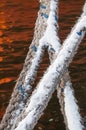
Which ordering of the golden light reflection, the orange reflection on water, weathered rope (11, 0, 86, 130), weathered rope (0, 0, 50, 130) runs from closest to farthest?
weathered rope (11, 0, 86, 130) < weathered rope (0, 0, 50, 130) < the orange reflection on water < the golden light reflection

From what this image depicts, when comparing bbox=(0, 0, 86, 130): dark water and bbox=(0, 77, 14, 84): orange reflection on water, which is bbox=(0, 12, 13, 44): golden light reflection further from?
bbox=(0, 77, 14, 84): orange reflection on water

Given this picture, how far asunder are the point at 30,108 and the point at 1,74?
752 centimetres

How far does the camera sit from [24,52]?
41.6 ft

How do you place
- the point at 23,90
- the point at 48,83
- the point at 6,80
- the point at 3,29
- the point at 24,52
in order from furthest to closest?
the point at 3,29
the point at 24,52
the point at 6,80
the point at 23,90
the point at 48,83

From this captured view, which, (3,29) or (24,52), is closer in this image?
(24,52)

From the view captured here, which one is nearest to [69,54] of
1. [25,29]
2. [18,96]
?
[18,96]

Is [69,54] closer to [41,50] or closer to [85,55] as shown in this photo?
[41,50]

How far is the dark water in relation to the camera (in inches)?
293

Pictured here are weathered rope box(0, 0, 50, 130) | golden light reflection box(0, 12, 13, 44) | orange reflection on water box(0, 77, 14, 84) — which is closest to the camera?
weathered rope box(0, 0, 50, 130)

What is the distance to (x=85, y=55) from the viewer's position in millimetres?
11922

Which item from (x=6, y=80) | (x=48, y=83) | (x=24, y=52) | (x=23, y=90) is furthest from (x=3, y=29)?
(x=48, y=83)

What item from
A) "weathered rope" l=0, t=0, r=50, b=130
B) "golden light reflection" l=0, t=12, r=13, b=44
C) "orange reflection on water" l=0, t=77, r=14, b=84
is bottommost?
"golden light reflection" l=0, t=12, r=13, b=44

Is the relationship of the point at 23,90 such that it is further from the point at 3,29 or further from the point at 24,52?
the point at 3,29

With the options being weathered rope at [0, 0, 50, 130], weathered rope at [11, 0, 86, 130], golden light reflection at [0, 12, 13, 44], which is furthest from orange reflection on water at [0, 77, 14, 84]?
weathered rope at [11, 0, 86, 130]
